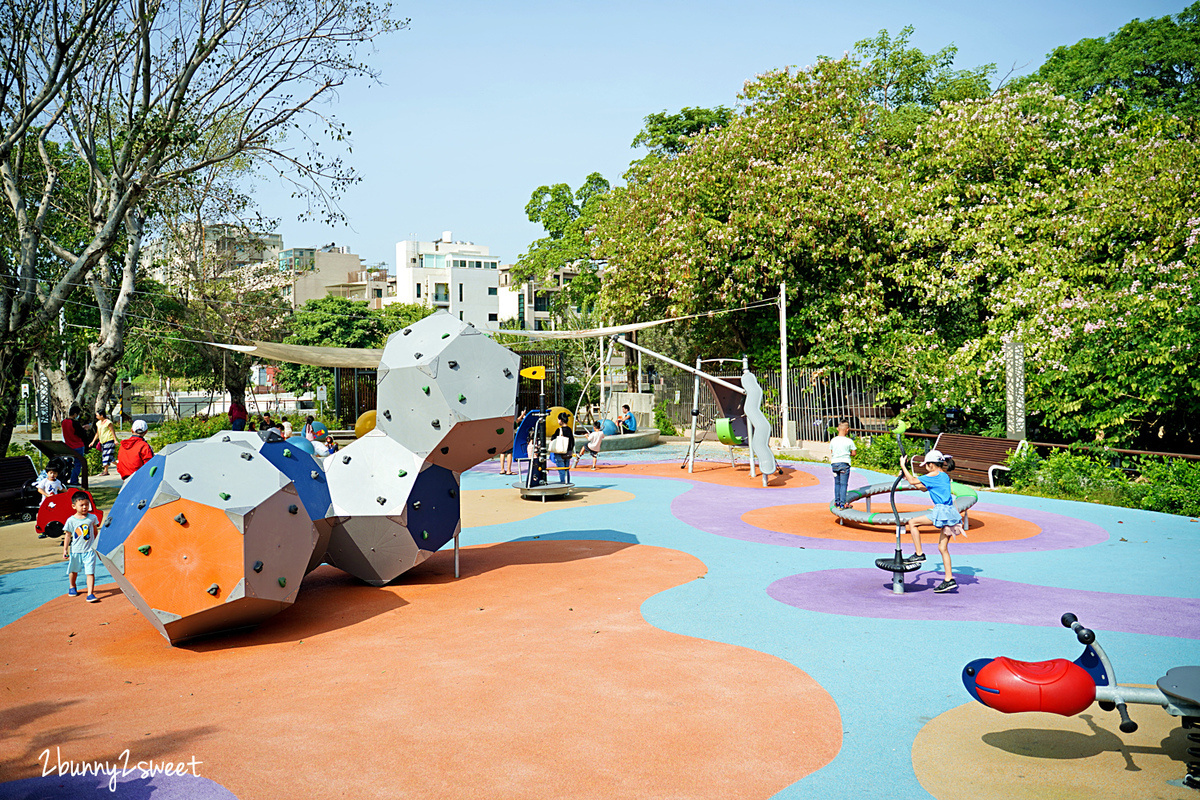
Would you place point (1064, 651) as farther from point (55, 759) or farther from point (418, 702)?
point (55, 759)

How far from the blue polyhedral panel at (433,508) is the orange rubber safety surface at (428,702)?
33.2 inches

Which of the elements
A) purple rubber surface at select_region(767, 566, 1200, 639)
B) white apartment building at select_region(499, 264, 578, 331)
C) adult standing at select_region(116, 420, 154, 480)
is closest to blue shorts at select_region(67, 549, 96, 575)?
adult standing at select_region(116, 420, 154, 480)

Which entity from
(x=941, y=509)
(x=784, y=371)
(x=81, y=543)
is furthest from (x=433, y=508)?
(x=784, y=371)

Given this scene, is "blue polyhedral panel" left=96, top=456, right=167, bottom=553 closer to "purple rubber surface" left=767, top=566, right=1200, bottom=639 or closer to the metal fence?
"purple rubber surface" left=767, top=566, right=1200, bottom=639

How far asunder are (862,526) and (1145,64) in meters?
31.6

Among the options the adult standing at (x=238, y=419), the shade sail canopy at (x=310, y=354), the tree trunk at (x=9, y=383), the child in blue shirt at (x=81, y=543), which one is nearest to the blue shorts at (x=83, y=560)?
the child in blue shirt at (x=81, y=543)

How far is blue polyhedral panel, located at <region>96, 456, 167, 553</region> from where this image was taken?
731 centimetres

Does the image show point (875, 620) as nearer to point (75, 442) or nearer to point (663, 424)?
point (75, 442)

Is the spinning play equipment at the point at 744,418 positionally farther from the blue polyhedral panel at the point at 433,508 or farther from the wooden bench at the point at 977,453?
the blue polyhedral panel at the point at 433,508

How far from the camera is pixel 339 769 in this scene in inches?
196

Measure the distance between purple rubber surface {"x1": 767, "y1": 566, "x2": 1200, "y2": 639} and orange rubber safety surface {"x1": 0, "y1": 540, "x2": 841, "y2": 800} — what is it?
187 centimetres

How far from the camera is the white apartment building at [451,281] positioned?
8581 centimetres

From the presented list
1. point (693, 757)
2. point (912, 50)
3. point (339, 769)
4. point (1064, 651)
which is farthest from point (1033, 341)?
point (912, 50)

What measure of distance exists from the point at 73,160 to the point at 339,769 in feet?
73.5
